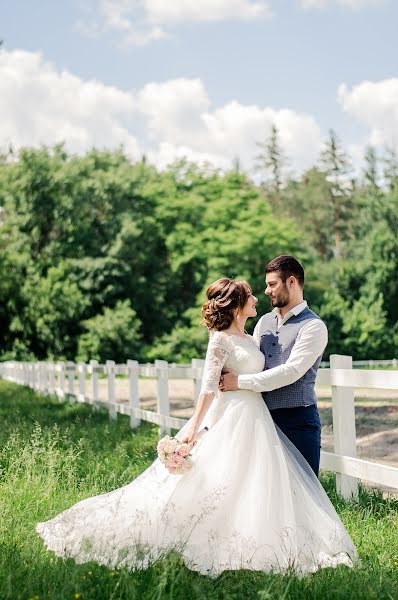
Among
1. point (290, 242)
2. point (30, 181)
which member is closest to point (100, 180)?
point (30, 181)

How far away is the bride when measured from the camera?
15.9ft

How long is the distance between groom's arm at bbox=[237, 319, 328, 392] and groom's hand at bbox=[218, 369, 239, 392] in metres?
0.03

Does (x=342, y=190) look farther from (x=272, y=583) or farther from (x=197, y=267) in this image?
(x=272, y=583)

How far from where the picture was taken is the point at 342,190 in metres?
69.2

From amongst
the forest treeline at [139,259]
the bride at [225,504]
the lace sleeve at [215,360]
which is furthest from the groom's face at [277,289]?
the forest treeline at [139,259]

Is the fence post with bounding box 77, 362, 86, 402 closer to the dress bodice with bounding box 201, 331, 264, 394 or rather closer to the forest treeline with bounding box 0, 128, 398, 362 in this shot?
the dress bodice with bounding box 201, 331, 264, 394

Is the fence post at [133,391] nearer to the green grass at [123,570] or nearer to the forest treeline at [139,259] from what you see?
the green grass at [123,570]

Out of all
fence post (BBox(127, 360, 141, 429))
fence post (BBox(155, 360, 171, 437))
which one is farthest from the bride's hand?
fence post (BBox(127, 360, 141, 429))

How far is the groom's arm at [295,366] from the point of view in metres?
5.33

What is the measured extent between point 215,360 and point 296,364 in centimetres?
51

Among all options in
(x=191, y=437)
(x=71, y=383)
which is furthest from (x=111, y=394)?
(x=191, y=437)

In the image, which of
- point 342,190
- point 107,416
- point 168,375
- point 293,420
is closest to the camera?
point 293,420

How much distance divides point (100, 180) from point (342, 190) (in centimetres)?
2482

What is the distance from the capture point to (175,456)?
5262mm
